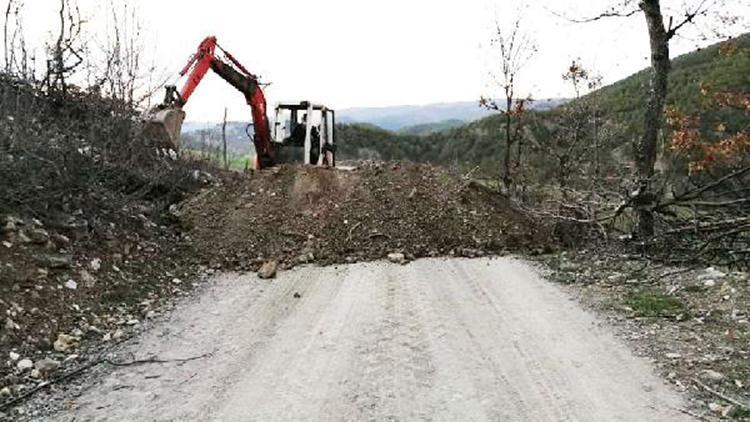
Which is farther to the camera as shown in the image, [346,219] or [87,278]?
[346,219]

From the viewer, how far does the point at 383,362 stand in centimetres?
477

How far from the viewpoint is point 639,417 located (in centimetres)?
390

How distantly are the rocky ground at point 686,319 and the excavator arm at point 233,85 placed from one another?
6.48 metres

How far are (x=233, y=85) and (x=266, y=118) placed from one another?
4.21 ft

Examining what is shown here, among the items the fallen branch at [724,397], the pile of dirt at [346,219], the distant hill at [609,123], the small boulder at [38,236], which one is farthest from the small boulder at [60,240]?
the distant hill at [609,123]

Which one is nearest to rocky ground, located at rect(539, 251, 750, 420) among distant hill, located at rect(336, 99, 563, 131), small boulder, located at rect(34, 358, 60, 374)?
small boulder, located at rect(34, 358, 60, 374)

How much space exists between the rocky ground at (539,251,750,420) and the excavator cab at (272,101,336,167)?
7018 mm

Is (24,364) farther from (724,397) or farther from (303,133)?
(303,133)

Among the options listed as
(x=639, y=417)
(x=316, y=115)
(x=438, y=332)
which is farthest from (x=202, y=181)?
(x=639, y=417)

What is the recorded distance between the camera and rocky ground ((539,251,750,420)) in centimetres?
425

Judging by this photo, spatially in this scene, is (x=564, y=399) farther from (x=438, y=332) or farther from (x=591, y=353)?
(x=438, y=332)

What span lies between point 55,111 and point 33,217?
4040 mm

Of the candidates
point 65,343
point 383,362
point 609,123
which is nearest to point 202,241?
point 65,343

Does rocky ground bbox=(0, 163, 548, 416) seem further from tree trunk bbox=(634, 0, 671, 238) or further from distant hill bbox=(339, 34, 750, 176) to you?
distant hill bbox=(339, 34, 750, 176)
